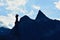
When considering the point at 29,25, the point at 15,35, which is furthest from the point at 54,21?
the point at 15,35

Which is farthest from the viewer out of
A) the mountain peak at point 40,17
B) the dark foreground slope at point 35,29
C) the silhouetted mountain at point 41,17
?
the mountain peak at point 40,17

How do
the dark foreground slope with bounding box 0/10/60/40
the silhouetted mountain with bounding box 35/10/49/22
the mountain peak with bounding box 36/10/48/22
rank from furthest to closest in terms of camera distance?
the mountain peak with bounding box 36/10/48/22
the silhouetted mountain with bounding box 35/10/49/22
the dark foreground slope with bounding box 0/10/60/40

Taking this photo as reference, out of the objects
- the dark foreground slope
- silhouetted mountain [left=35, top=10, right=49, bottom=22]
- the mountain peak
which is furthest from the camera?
the mountain peak

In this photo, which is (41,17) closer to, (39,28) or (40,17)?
(40,17)

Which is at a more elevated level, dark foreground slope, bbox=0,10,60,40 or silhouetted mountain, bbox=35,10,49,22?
silhouetted mountain, bbox=35,10,49,22

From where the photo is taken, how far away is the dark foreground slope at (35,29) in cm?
3334

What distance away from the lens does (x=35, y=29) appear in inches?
1385

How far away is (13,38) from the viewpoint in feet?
118

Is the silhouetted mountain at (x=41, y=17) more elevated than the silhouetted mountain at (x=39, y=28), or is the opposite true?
the silhouetted mountain at (x=41, y=17)

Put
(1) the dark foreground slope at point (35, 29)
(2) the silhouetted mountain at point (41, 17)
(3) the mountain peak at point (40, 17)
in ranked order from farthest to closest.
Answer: (3) the mountain peak at point (40, 17) < (2) the silhouetted mountain at point (41, 17) < (1) the dark foreground slope at point (35, 29)

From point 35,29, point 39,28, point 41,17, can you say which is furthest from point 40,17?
point 35,29

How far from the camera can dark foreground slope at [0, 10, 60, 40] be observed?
33344mm

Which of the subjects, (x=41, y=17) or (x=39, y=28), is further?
(x=41, y=17)

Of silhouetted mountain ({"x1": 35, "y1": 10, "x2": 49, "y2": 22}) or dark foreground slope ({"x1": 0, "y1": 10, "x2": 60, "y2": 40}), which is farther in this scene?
silhouetted mountain ({"x1": 35, "y1": 10, "x2": 49, "y2": 22})
